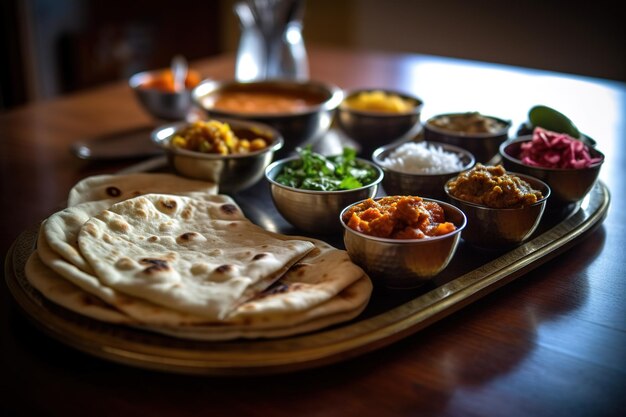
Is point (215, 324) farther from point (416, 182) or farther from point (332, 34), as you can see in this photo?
A: point (332, 34)

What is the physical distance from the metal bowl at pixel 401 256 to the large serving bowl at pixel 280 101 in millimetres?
1089

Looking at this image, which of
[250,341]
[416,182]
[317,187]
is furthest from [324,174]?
[250,341]

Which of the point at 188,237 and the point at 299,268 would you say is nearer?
the point at 299,268

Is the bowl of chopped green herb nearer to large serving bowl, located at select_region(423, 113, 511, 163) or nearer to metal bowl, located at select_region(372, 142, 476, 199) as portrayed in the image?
metal bowl, located at select_region(372, 142, 476, 199)

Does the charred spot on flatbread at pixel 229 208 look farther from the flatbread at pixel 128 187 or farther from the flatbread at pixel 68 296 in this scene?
the flatbread at pixel 68 296

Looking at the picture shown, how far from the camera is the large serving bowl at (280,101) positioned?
2.69 m

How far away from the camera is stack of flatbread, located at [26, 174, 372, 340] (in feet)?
4.74

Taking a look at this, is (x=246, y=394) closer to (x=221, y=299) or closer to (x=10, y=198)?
(x=221, y=299)

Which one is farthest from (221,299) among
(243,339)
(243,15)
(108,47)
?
(108,47)

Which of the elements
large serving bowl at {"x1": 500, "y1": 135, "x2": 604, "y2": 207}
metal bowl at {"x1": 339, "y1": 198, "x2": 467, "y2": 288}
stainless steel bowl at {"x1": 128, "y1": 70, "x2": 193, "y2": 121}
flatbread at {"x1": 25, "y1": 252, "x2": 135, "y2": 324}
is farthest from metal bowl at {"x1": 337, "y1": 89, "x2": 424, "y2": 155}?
flatbread at {"x1": 25, "y1": 252, "x2": 135, "y2": 324}

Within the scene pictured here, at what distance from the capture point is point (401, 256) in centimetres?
161

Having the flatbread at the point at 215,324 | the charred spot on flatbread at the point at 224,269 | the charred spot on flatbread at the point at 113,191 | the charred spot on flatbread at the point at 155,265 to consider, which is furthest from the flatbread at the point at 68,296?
the charred spot on flatbread at the point at 113,191

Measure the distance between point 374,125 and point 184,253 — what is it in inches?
48.3

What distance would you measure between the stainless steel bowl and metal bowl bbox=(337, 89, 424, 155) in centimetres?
74
